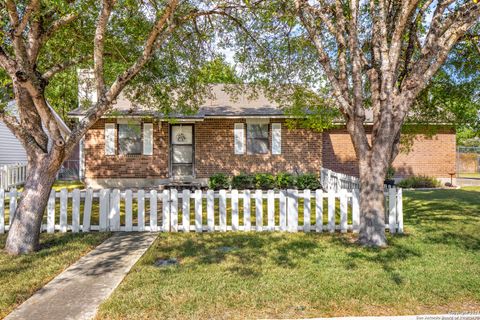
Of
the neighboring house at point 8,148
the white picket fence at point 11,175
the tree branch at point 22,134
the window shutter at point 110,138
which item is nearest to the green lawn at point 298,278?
the tree branch at point 22,134

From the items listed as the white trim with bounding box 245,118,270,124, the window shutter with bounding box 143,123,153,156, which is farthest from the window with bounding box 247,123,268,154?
the window shutter with bounding box 143,123,153,156

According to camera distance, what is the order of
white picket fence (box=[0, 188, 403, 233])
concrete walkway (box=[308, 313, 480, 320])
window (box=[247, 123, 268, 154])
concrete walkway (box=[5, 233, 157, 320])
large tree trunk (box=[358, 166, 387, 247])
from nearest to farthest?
1. concrete walkway (box=[308, 313, 480, 320])
2. concrete walkway (box=[5, 233, 157, 320])
3. large tree trunk (box=[358, 166, 387, 247])
4. white picket fence (box=[0, 188, 403, 233])
5. window (box=[247, 123, 268, 154])

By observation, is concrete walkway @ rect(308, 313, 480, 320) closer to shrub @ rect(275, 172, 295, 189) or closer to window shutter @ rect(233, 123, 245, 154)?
shrub @ rect(275, 172, 295, 189)

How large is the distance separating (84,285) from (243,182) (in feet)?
33.3

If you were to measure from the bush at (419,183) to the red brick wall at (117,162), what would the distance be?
445 inches

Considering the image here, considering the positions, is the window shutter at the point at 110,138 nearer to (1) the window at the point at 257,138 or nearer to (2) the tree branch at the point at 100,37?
(1) the window at the point at 257,138

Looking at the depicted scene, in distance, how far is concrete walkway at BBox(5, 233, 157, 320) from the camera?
370 centimetres

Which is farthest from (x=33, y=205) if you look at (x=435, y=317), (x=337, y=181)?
(x=337, y=181)

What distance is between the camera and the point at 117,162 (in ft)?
49.6

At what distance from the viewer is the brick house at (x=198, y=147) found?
15094 mm

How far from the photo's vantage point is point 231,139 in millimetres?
15438

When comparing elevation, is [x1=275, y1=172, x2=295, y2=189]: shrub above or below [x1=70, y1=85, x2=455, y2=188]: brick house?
below

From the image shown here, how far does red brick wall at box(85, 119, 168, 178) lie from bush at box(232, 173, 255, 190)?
3192mm

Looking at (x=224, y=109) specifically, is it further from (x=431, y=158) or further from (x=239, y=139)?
(x=431, y=158)
